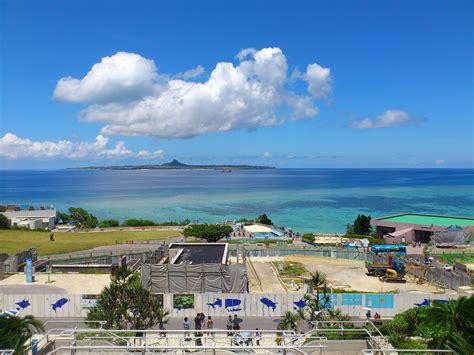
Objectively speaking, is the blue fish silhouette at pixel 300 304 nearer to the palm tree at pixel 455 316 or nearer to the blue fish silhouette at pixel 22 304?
the palm tree at pixel 455 316

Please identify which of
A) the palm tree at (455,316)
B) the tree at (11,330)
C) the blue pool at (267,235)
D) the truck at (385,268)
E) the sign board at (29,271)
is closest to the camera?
the palm tree at (455,316)

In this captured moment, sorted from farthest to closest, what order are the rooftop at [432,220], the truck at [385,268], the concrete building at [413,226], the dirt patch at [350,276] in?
the rooftop at [432,220]
the concrete building at [413,226]
the truck at [385,268]
the dirt patch at [350,276]

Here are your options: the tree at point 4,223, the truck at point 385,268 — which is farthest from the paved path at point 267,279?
the tree at point 4,223

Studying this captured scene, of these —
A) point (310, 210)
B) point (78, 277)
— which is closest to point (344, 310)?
point (78, 277)

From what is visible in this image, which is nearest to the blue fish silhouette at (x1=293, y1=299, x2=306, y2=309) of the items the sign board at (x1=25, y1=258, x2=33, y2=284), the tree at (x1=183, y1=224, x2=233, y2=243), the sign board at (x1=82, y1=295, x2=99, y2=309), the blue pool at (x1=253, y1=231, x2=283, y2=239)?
the sign board at (x1=82, y1=295, x2=99, y2=309)

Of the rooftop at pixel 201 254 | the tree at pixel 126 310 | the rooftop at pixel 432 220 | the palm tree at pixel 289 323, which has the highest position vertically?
the tree at pixel 126 310

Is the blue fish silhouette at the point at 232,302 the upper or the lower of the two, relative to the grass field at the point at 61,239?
upper

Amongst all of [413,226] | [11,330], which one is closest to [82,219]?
[413,226]
